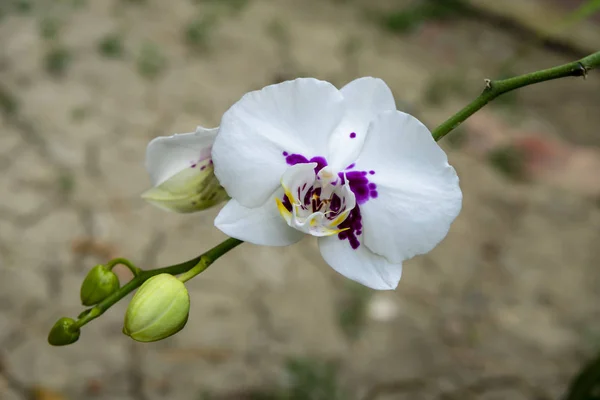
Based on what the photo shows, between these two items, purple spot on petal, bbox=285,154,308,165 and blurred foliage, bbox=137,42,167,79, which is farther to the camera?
blurred foliage, bbox=137,42,167,79

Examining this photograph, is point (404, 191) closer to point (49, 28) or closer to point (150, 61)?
point (150, 61)

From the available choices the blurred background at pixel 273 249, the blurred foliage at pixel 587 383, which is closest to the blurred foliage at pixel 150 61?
the blurred background at pixel 273 249

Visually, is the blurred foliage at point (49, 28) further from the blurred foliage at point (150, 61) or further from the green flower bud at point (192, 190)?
the green flower bud at point (192, 190)

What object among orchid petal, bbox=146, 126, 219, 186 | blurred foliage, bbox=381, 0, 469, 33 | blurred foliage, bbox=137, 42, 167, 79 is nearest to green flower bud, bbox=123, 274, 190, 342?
orchid petal, bbox=146, 126, 219, 186

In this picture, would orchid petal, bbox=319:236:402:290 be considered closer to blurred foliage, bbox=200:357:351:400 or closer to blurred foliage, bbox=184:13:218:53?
blurred foliage, bbox=200:357:351:400

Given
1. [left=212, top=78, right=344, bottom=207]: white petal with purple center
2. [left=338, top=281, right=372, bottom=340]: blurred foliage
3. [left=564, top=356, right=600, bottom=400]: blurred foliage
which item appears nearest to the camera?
[left=212, top=78, right=344, bottom=207]: white petal with purple center

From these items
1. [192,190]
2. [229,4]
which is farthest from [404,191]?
[229,4]
